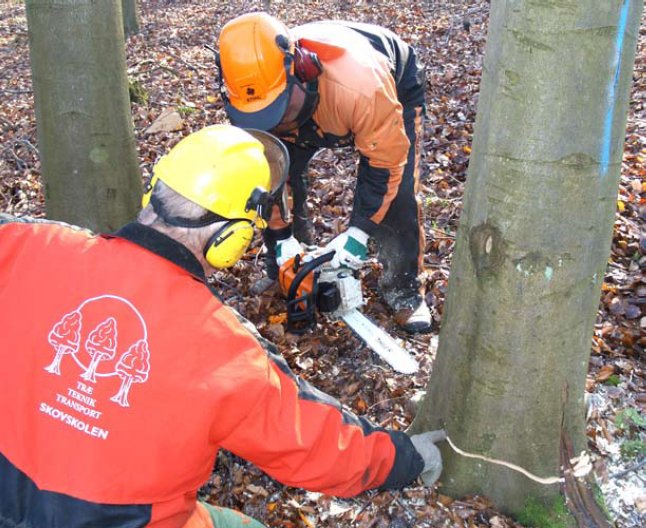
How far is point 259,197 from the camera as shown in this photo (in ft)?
6.56

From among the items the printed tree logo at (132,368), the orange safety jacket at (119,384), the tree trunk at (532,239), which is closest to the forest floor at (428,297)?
the tree trunk at (532,239)

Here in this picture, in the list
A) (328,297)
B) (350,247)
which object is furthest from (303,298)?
(350,247)

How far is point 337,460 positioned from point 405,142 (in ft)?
6.66

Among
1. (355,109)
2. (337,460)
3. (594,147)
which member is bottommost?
(337,460)

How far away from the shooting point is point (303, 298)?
11.8 ft

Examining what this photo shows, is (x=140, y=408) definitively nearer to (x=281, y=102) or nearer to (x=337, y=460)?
(x=337, y=460)

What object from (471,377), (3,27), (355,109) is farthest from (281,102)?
(3,27)

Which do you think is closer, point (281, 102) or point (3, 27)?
point (281, 102)

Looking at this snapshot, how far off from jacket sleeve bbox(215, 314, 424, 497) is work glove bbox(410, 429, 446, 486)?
0.53 ft

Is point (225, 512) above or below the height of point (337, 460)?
below

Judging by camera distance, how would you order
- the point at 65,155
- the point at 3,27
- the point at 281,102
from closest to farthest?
the point at 281,102 < the point at 65,155 < the point at 3,27

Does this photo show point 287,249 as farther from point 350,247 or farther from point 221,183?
point 221,183

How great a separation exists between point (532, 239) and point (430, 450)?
40.2 inches

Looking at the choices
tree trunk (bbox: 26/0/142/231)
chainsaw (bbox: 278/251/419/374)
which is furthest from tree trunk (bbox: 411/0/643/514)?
tree trunk (bbox: 26/0/142/231)
